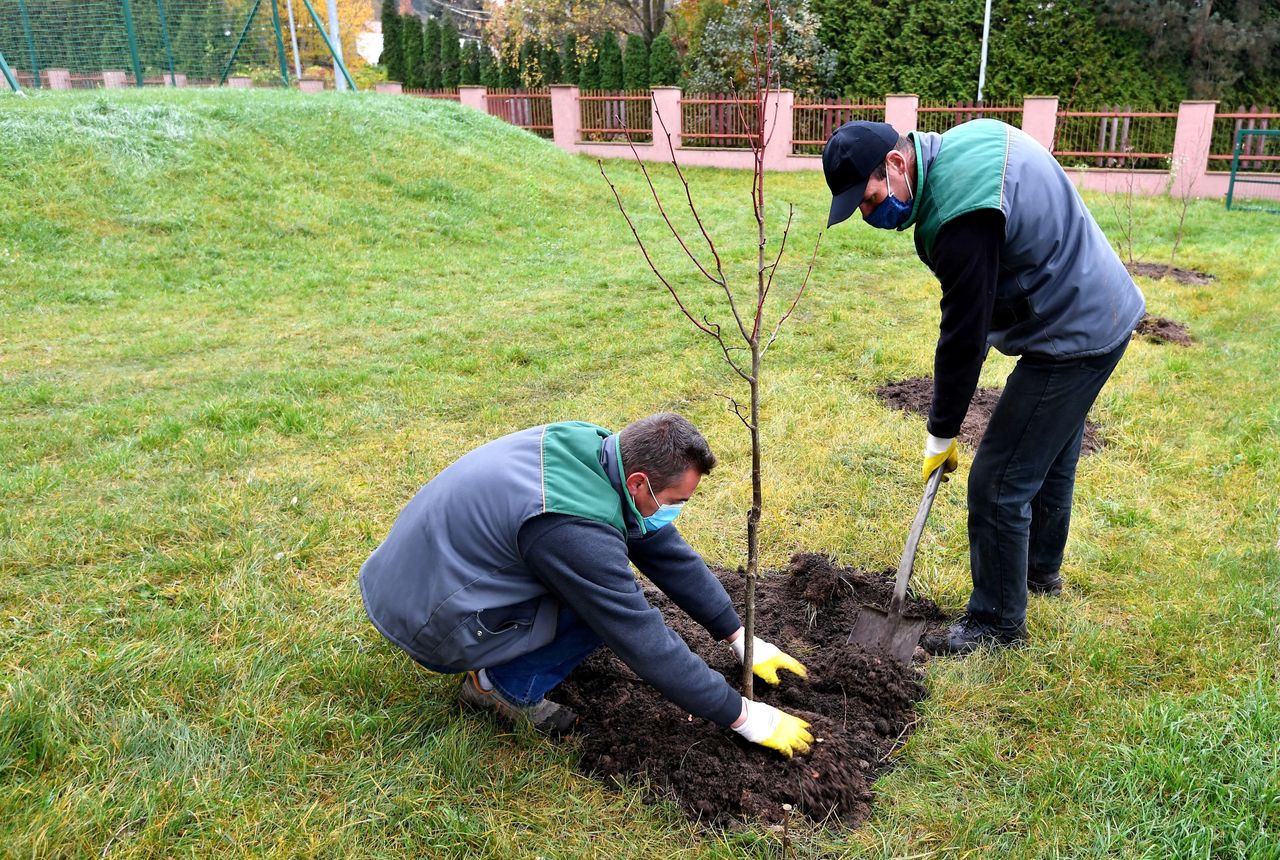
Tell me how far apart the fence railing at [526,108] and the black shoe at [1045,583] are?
20.8 metres

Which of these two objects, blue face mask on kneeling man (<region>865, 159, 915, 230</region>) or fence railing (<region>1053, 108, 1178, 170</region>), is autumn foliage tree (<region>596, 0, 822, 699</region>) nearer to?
blue face mask on kneeling man (<region>865, 159, 915, 230</region>)

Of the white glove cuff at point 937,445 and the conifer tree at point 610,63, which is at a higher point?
the conifer tree at point 610,63

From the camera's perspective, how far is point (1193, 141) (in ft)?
52.4

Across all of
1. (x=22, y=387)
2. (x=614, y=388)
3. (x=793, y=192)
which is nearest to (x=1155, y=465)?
(x=614, y=388)

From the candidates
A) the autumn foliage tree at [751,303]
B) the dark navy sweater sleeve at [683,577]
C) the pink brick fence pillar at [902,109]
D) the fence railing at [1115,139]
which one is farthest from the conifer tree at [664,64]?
the dark navy sweater sleeve at [683,577]

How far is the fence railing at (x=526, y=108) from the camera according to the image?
74.0 ft

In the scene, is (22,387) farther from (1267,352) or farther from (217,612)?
(1267,352)

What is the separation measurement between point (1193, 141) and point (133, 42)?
1842cm

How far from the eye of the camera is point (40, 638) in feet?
9.62

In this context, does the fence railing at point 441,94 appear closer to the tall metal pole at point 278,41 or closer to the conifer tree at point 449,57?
the conifer tree at point 449,57

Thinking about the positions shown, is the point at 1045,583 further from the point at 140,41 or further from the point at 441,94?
the point at 441,94

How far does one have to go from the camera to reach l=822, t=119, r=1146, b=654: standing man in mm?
2605

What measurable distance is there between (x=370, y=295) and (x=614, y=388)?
3.79 meters

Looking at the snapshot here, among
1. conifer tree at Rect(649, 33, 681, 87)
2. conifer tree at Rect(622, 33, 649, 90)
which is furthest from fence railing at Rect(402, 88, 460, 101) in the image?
conifer tree at Rect(649, 33, 681, 87)
